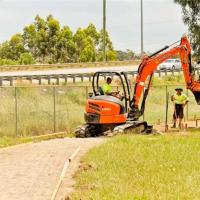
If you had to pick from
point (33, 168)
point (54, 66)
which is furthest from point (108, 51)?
point (33, 168)

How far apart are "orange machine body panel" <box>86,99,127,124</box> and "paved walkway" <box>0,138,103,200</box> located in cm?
232

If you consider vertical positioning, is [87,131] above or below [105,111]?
below

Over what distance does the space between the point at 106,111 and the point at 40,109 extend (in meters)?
4.37

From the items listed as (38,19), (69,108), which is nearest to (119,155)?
(69,108)

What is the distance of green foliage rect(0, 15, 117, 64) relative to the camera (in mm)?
79875

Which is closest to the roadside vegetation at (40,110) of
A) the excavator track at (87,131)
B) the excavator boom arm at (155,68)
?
the excavator track at (87,131)

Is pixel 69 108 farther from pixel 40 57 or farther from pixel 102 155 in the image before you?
pixel 40 57

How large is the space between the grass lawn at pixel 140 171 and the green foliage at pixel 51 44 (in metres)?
61.8

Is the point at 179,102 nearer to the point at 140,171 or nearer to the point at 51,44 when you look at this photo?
the point at 140,171

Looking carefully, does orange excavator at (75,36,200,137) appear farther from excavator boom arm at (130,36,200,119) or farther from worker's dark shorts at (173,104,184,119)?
worker's dark shorts at (173,104,184,119)

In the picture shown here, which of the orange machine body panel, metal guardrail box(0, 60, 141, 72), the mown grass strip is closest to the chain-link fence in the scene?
the mown grass strip

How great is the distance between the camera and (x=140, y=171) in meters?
13.7

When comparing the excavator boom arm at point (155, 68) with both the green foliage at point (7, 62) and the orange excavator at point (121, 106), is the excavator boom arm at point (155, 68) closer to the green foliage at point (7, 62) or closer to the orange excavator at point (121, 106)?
the orange excavator at point (121, 106)

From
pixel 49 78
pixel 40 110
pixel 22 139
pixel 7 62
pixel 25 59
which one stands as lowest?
pixel 22 139
